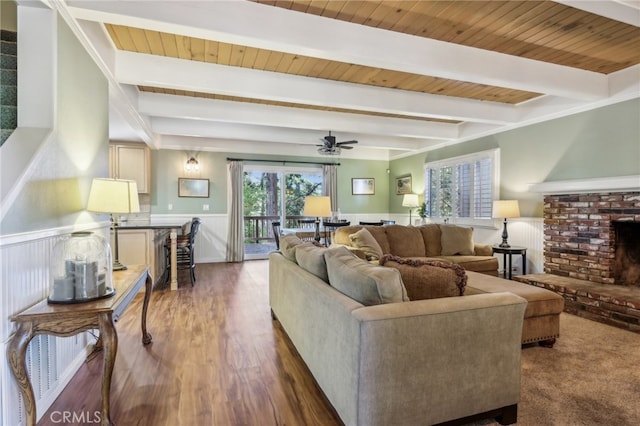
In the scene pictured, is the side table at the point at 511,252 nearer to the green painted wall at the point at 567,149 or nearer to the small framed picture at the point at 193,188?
the green painted wall at the point at 567,149

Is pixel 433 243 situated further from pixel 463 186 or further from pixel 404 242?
pixel 463 186

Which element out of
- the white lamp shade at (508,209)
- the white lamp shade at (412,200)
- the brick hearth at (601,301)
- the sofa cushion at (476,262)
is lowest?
the brick hearth at (601,301)

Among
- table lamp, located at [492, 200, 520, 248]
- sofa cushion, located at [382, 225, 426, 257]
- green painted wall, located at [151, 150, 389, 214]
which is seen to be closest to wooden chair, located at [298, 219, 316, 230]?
green painted wall, located at [151, 150, 389, 214]

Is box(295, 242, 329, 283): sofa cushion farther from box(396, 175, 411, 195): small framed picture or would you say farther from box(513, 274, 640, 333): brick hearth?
box(396, 175, 411, 195): small framed picture

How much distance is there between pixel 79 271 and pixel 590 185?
16.8ft

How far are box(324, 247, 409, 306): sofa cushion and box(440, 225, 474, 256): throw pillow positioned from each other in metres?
3.30

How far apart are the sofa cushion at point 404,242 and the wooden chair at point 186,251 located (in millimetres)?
3011

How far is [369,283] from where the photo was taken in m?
1.68

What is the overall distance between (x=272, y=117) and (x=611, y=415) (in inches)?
186

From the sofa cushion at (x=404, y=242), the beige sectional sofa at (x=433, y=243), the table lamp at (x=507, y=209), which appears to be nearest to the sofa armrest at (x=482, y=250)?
the beige sectional sofa at (x=433, y=243)

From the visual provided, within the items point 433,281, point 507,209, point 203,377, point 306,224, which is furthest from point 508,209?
point 203,377

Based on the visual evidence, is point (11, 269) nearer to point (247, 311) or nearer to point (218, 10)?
point (218, 10)

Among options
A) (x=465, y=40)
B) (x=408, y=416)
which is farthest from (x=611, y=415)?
(x=465, y=40)

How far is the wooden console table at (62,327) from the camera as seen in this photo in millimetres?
1543
